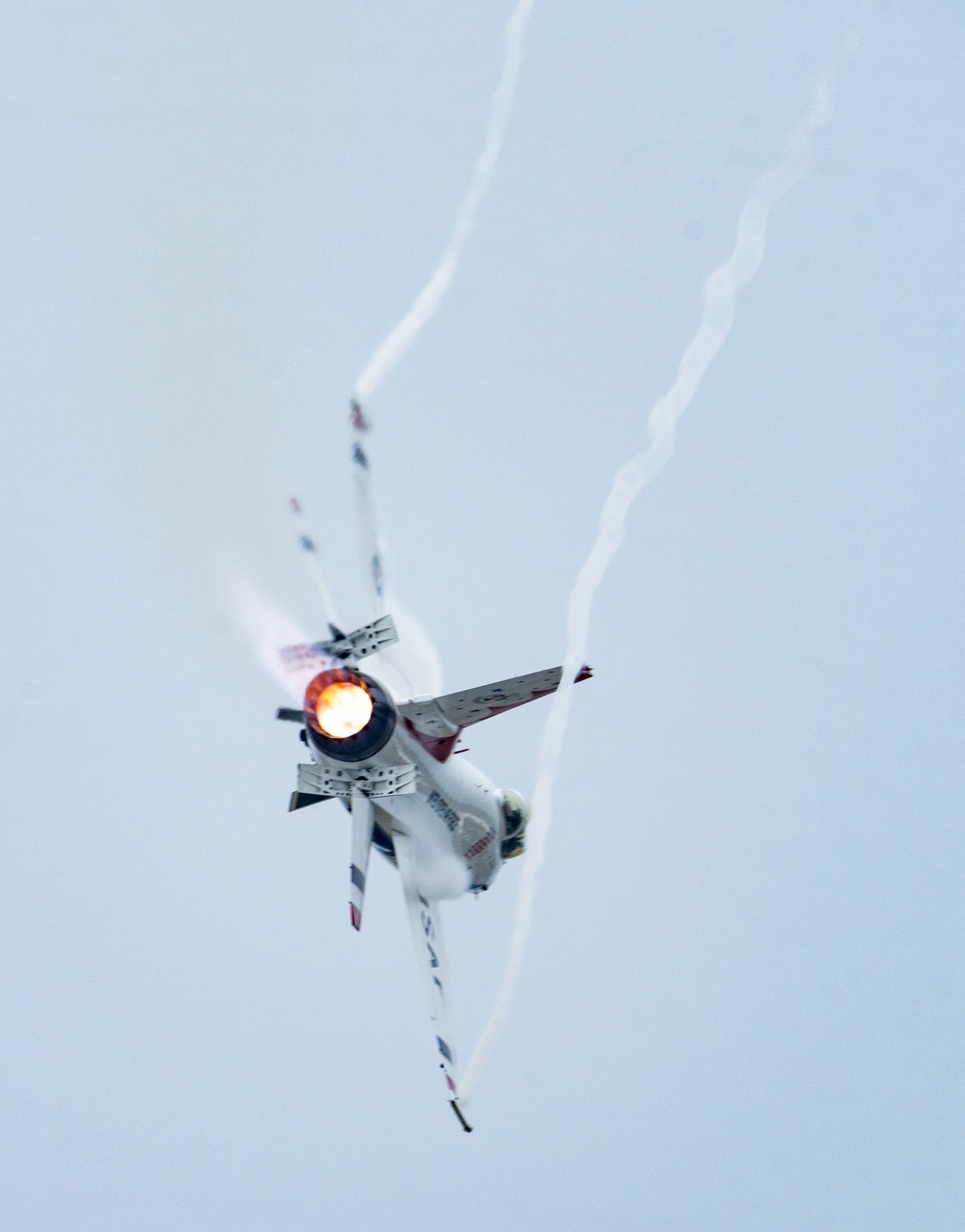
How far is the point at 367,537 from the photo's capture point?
33.0m

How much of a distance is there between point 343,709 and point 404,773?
7.48 feet

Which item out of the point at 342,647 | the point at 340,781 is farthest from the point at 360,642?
the point at 340,781

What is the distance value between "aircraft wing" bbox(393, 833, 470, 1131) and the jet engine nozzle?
425 cm

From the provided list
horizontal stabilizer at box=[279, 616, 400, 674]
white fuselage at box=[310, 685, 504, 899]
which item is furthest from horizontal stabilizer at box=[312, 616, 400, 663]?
white fuselage at box=[310, 685, 504, 899]

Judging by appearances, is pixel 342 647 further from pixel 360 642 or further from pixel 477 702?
pixel 477 702

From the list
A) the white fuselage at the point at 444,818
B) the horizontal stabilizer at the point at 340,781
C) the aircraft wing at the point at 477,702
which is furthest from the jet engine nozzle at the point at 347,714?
the aircraft wing at the point at 477,702

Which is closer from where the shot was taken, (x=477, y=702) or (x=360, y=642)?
(x=360, y=642)

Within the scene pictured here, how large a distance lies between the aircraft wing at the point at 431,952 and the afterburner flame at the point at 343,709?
4.76 m

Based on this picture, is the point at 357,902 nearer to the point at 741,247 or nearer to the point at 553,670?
the point at 553,670

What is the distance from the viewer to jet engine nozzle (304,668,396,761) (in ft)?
101

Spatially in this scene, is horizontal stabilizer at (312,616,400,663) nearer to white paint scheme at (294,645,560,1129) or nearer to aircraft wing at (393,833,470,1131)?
white paint scheme at (294,645,560,1129)

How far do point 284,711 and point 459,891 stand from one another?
7.86 meters

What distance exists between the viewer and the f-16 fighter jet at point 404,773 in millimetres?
30922

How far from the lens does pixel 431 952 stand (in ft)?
112
